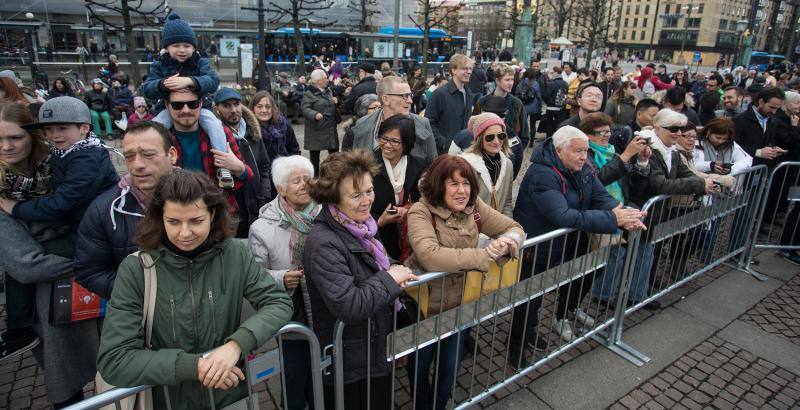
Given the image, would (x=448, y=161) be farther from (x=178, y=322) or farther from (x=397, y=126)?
(x=178, y=322)

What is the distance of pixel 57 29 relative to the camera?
2941cm

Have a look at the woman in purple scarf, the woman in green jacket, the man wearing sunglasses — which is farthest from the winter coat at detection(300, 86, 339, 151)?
the woman in green jacket

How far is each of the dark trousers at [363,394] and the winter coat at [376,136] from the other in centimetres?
188

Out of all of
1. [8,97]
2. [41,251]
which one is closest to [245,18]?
[8,97]

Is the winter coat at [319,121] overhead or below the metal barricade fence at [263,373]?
overhead

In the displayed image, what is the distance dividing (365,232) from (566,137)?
6.24 ft

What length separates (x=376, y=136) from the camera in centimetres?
399

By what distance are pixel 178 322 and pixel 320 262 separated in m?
0.67

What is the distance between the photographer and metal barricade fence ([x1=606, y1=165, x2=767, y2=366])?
410cm

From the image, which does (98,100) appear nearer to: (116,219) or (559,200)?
(116,219)

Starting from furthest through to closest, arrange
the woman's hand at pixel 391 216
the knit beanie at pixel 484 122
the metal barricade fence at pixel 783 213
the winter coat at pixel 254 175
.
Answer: the metal barricade fence at pixel 783 213 → the winter coat at pixel 254 175 → the knit beanie at pixel 484 122 → the woman's hand at pixel 391 216

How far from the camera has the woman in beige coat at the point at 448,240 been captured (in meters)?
2.67

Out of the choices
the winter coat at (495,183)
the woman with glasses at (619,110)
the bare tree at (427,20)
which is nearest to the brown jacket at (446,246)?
the winter coat at (495,183)

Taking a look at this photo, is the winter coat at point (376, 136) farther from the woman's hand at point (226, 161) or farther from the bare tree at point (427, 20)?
the bare tree at point (427, 20)
